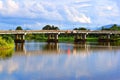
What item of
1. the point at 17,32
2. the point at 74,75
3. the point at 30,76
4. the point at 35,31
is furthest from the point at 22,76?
the point at 35,31

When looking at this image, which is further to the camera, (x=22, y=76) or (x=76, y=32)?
(x=76, y=32)

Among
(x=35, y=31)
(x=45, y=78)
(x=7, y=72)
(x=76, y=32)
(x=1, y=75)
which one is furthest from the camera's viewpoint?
(x=76, y=32)

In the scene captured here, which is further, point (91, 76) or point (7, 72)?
point (7, 72)

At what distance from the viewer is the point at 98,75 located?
29.8 m

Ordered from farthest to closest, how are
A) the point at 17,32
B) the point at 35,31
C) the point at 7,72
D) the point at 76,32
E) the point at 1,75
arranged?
1. the point at 76,32
2. the point at 35,31
3. the point at 17,32
4. the point at 7,72
5. the point at 1,75

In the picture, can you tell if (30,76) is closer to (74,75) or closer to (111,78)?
(74,75)

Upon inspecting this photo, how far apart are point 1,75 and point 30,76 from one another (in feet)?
8.96

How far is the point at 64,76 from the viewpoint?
29000mm

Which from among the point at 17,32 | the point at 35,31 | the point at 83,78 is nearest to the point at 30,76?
the point at 83,78

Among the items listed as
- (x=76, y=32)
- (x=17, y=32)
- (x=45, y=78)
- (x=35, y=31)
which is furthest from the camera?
(x=76, y=32)

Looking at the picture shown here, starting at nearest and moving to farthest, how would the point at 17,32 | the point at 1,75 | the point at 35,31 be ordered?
the point at 1,75 → the point at 17,32 → the point at 35,31

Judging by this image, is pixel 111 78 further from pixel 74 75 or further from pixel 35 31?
pixel 35 31

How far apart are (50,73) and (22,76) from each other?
3060 mm

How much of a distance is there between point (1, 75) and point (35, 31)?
9569cm
